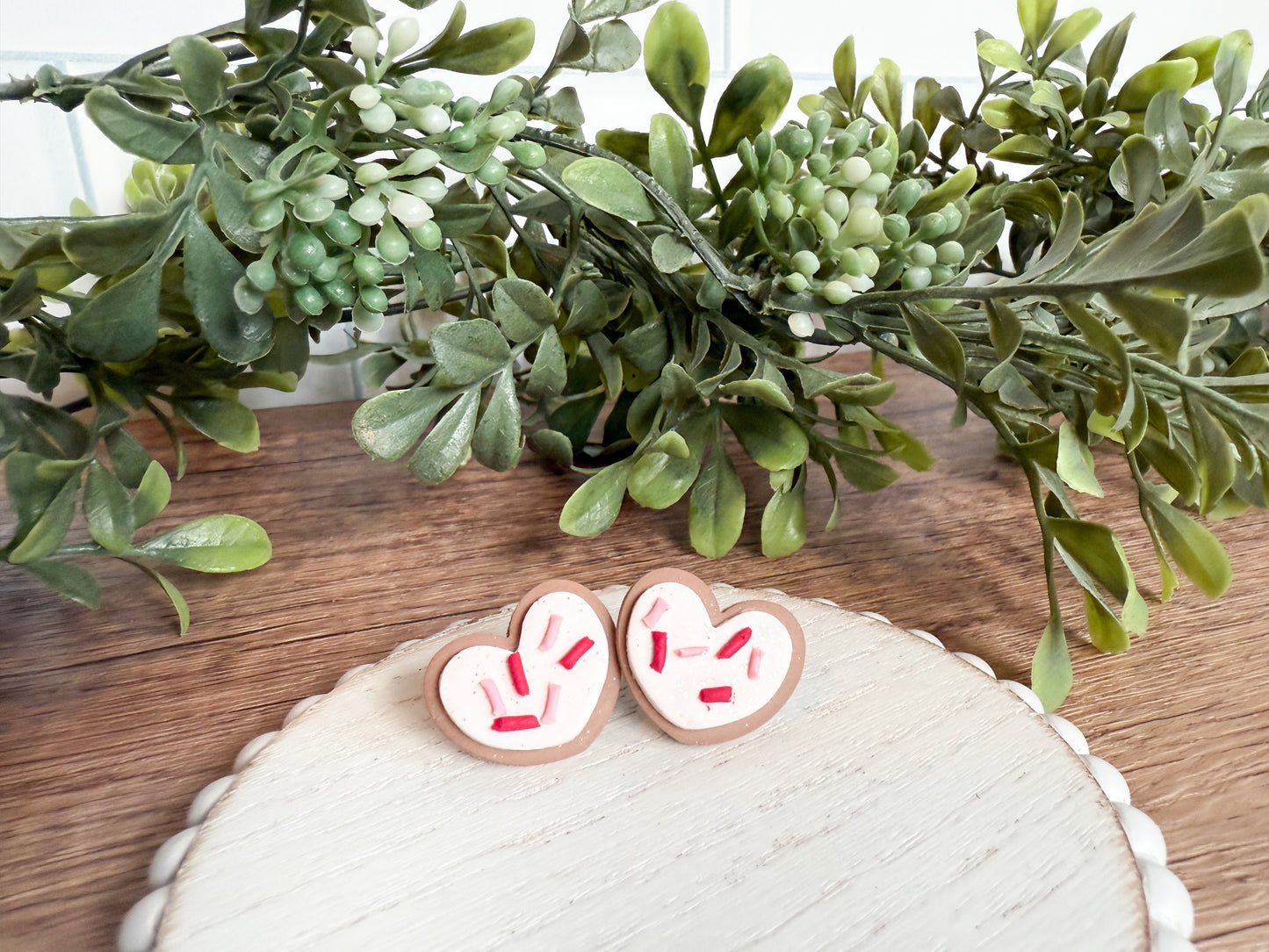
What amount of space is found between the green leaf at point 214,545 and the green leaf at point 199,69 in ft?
0.63

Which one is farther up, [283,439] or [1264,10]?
[1264,10]

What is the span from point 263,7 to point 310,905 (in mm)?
322

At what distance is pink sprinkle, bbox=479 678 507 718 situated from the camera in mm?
335

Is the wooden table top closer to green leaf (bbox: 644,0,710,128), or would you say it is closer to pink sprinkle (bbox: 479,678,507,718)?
pink sprinkle (bbox: 479,678,507,718)

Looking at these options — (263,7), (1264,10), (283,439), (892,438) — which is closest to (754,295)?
(892,438)

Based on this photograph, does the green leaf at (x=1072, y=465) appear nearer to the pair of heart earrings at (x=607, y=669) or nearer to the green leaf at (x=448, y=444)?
the pair of heart earrings at (x=607, y=669)

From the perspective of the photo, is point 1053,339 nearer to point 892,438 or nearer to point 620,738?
point 892,438

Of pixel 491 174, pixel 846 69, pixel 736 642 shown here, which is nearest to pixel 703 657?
pixel 736 642

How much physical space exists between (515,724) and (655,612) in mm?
80

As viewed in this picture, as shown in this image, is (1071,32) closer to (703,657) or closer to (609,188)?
(609,188)

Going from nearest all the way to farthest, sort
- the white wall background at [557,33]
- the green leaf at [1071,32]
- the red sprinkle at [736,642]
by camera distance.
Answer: the red sprinkle at [736,642], the green leaf at [1071,32], the white wall background at [557,33]

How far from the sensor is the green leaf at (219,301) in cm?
30

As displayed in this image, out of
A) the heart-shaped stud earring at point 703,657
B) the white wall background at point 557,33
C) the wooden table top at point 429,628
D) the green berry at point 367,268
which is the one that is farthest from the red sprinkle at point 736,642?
the white wall background at point 557,33

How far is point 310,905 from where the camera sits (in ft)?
0.93
